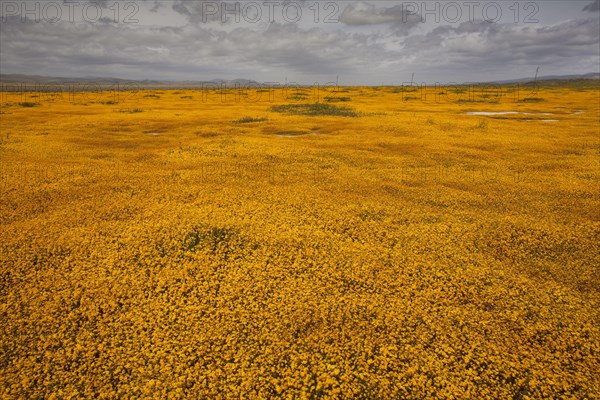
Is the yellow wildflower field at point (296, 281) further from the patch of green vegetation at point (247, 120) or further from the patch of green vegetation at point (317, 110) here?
the patch of green vegetation at point (317, 110)

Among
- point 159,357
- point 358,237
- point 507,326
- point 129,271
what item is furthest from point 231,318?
point 507,326

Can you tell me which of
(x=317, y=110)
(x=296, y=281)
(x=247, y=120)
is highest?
(x=317, y=110)

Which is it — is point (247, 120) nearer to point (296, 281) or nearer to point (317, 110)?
point (317, 110)

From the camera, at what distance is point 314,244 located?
34.8ft

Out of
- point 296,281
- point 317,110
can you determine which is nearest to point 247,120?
point 317,110

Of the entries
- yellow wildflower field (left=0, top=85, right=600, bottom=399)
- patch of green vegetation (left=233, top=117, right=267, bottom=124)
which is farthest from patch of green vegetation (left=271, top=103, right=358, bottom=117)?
yellow wildflower field (left=0, top=85, right=600, bottom=399)

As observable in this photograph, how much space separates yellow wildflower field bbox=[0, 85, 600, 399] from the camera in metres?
6.30

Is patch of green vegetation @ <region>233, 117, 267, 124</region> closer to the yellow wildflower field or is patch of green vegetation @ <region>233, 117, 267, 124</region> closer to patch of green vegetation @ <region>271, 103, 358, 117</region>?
patch of green vegetation @ <region>271, 103, 358, 117</region>

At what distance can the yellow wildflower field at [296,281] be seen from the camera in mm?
6305

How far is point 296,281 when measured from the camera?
29.0 ft

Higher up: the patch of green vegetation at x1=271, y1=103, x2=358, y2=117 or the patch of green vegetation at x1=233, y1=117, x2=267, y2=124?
the patch of green vegetation at x1=271, y1=103, x2=358, y2=117

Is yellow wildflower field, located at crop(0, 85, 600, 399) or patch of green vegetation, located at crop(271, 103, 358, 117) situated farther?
patch of green vegetation, located at crop(271, 103, 358, 117)

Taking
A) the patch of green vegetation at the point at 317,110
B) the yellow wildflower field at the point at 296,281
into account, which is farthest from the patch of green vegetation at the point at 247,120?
the yellow wildflower field at the point at 296,281

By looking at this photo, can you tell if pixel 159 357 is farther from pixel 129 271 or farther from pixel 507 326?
pixel 507 326
